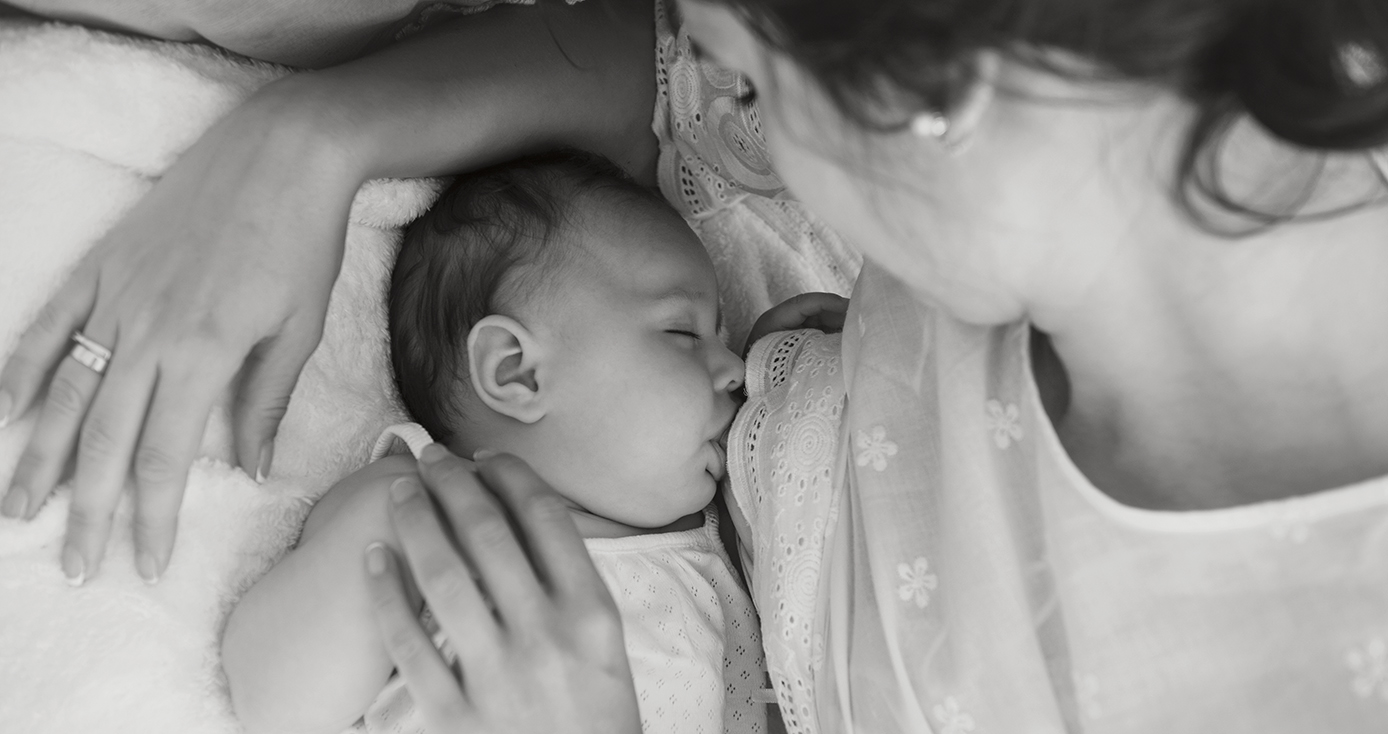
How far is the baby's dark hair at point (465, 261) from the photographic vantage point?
1.26 meters

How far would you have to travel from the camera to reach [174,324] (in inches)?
39.6

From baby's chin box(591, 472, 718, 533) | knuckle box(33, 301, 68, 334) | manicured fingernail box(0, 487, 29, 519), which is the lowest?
baby's chin box(591, 472, 718, 533)

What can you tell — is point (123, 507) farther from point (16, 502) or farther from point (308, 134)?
point (308, 134)

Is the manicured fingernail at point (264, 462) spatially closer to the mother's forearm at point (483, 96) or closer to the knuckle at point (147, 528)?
the knuckle at point (147, 528)

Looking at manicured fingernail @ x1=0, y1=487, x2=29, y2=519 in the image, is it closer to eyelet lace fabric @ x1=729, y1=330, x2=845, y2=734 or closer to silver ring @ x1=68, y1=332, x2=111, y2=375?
silver ring @ x1=68, y1=332, x2=111, y2=375

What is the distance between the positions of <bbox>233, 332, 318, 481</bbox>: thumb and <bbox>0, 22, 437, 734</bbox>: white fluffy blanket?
0.03 metres

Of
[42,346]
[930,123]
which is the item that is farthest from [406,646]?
[930,123]

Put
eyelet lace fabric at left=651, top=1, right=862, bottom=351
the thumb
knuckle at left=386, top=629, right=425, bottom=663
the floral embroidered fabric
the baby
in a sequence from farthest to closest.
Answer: eyelet lace fabric at left=651, top=1, right=862, bottom=351
the baby
the thumb
knuckle at left=386, top=629, right=425, bottom=663
the floral embroidered fabric

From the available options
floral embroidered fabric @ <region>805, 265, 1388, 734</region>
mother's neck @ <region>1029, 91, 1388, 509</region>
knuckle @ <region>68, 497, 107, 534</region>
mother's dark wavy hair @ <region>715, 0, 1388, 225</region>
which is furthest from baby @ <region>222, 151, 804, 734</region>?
mother's dark wavy hair @ <region>715, 0, 1388, 225</region>

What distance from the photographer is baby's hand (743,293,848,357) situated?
1473 mm

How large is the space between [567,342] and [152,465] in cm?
46

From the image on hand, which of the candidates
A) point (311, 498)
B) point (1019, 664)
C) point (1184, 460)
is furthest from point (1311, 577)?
point (311, 498)

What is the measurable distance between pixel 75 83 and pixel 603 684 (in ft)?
2.78

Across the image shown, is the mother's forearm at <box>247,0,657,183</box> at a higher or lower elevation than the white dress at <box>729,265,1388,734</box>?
higher
